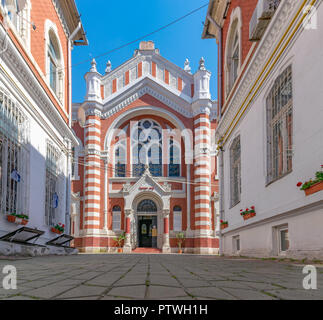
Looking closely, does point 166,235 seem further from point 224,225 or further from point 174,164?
point 224,225

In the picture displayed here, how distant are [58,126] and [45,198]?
10.2 ft

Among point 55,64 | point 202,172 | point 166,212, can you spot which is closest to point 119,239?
point 166,212

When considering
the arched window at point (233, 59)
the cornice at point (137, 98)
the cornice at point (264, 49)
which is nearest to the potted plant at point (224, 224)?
the cornice at point (264, 49)

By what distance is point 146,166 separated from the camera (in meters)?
25.6

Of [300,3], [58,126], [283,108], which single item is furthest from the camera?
[58,126]

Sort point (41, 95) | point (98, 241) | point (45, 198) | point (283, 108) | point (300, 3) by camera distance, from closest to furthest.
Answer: point (300, 3), point (283, 108), point (41, 95), point (45, 198), point (98, 241)

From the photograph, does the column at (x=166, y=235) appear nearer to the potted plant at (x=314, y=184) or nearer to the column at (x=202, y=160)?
the column at (x=202, y=160)

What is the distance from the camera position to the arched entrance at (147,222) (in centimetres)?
2583

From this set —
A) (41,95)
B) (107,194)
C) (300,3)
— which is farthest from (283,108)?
(107,194)

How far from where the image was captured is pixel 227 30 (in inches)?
578

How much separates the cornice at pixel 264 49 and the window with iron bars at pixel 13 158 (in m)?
6.42

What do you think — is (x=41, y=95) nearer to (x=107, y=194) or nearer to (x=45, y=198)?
(x=45, y=198)

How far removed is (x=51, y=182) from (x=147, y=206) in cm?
1278

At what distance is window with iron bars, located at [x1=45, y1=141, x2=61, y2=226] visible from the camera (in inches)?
519
